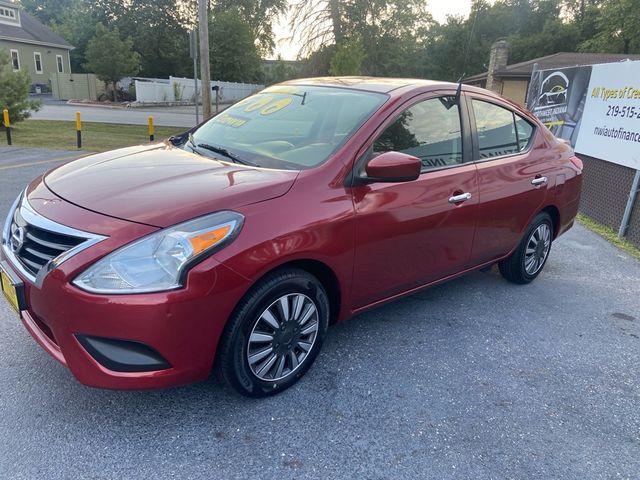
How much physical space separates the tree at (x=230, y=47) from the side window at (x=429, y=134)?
44.1 metres

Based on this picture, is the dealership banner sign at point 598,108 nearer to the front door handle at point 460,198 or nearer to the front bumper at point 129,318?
the front door handle at point 460,198

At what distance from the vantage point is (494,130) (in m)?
3.99

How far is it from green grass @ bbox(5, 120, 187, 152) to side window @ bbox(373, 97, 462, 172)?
8.08 m

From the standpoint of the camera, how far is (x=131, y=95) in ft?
127

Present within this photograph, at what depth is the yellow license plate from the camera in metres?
2.48

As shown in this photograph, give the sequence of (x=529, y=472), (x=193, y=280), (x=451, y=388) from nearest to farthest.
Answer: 1. (x=193, y=280)
2. (x=529, y=472)
3. (x=451, y=388)

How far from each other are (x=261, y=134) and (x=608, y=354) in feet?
9.38

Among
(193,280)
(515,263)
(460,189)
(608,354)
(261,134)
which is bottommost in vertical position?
(608,354)

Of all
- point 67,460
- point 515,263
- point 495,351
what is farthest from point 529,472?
point 515,263

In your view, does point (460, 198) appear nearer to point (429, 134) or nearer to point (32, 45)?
point (429, 134)

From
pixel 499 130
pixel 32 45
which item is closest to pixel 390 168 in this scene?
pixel 499 130

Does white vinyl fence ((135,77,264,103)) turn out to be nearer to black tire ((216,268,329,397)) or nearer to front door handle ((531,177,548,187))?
front door handle ((531,177,548,187))

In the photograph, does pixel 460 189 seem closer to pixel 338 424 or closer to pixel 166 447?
pixel 338 424

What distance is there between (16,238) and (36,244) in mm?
267
